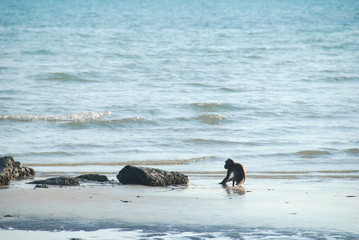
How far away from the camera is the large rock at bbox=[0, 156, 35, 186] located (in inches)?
369

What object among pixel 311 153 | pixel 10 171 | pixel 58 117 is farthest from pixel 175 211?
pixel 58 117

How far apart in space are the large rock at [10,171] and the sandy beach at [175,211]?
192mm

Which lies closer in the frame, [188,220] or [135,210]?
[188,220]

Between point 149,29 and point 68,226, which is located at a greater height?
point 149,29

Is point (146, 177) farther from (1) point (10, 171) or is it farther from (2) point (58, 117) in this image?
(2) point (58, 117)

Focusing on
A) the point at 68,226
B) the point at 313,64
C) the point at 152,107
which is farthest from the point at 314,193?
the point at 313,64

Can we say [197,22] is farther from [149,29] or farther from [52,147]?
[52,147]

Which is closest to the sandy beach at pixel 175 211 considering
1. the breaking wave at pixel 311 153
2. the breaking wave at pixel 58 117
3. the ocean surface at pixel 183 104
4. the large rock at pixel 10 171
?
the large rock at pixel 10 171

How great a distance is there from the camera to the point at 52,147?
14133 mm

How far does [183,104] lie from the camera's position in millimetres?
20344

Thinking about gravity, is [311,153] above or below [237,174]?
above

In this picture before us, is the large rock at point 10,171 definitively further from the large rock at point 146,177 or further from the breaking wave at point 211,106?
the breaking wave at point 211,106

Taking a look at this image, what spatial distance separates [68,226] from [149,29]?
45740 millimetres

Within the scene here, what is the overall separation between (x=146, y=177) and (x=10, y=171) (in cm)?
203
